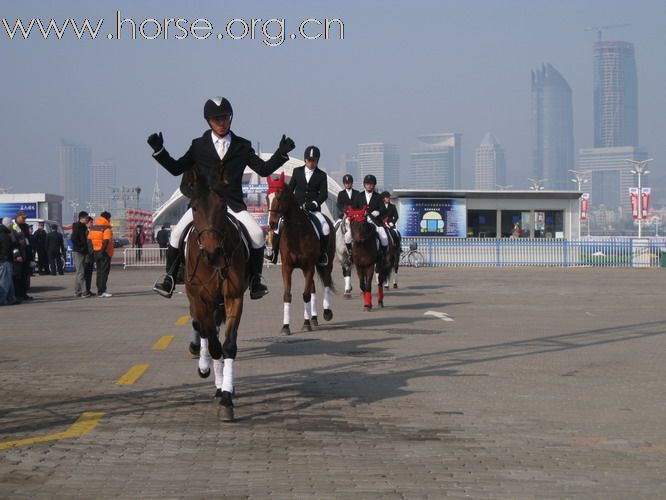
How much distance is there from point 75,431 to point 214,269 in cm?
195

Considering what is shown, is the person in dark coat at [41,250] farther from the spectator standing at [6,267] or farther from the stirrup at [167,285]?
the stirrup at [167,285]

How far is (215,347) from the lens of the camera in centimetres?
896

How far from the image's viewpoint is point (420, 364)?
11.8 metres

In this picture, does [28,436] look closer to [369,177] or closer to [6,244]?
[369,177]

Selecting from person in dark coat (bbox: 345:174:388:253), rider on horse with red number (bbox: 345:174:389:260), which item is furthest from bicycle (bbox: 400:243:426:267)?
person in dark coat (bbox: 345:174:388:253)

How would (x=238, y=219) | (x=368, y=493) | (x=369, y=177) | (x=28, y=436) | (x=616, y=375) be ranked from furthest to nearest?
1. (x=369, y=177)
2. (x=616, y=375)
3. (x=238, y=219)
4. (x=28, y=436)
5. (x=368, y=493)

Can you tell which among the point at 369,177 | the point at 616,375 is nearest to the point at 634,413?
the point at 616,375

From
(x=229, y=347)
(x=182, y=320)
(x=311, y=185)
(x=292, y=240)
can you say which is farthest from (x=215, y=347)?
(x=182, y=320)

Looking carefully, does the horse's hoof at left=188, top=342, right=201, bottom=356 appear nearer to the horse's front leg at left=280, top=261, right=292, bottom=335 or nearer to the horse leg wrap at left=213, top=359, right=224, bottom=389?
the horse leg wrap at left=213, top=359, right=224, bottom=389

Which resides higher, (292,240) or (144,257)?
(292,240)

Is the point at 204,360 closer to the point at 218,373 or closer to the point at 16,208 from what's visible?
the point at 218,373

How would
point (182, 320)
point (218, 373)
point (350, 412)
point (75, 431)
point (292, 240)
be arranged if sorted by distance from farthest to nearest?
point (182, 320)
point (292, 240)
point (218, 373)
point (350, 412)
point (75, 431)

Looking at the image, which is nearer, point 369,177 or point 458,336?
point 458,336

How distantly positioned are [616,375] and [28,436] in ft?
21.0
